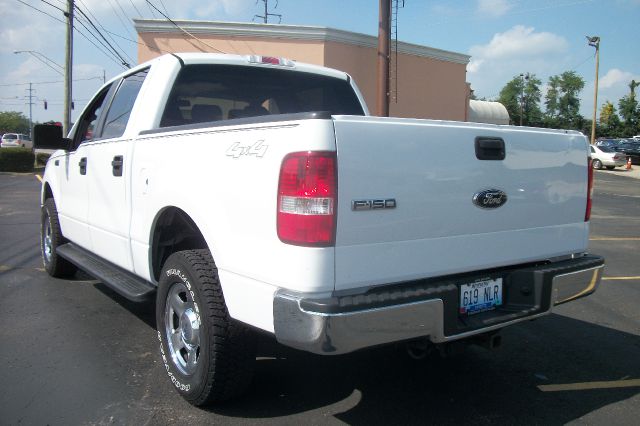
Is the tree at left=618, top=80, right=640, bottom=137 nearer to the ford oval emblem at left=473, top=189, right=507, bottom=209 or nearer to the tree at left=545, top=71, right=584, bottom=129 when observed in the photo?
the tree at left=545, top=71, right=584, bottom=129

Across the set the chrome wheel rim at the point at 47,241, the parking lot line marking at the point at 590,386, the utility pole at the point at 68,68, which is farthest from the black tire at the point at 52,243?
the utility pole at the point at 68,68

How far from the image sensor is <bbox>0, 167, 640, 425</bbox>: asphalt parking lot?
3.22 metres

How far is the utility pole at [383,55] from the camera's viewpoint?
17.2 metres

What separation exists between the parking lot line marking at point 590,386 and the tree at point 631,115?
81716mm

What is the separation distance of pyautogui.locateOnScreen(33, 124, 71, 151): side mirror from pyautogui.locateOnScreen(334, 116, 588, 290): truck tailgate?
365 cm

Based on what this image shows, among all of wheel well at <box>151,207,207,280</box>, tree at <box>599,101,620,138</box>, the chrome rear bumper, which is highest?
tree at <box>599,101,620,138</box>

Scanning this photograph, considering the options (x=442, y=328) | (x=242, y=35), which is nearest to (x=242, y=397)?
(x=442, y=328)

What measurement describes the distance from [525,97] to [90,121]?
86067 mm

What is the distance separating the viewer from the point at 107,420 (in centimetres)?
309

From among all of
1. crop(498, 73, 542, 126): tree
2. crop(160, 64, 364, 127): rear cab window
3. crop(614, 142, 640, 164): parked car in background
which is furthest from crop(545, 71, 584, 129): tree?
crop(160, 64, 364, 127): rear cab window

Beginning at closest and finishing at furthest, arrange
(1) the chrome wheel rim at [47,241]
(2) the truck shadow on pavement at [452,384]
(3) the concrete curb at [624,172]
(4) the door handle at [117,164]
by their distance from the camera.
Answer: (2) the truck shadow on pavement at [452,384] → (4) the door handle at [117,164] → (1) the chrome wheel rim at [47,241] → (3) the concrete curb at [624,172]

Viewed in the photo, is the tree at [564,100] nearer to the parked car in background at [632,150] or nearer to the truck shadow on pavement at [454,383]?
the parked car in background at [632,150]

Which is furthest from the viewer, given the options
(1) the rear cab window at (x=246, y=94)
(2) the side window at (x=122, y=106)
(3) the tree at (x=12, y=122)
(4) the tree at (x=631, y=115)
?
(3) the tree at (x=12, y=122)

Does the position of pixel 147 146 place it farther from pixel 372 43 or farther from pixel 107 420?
pixel 372 43
